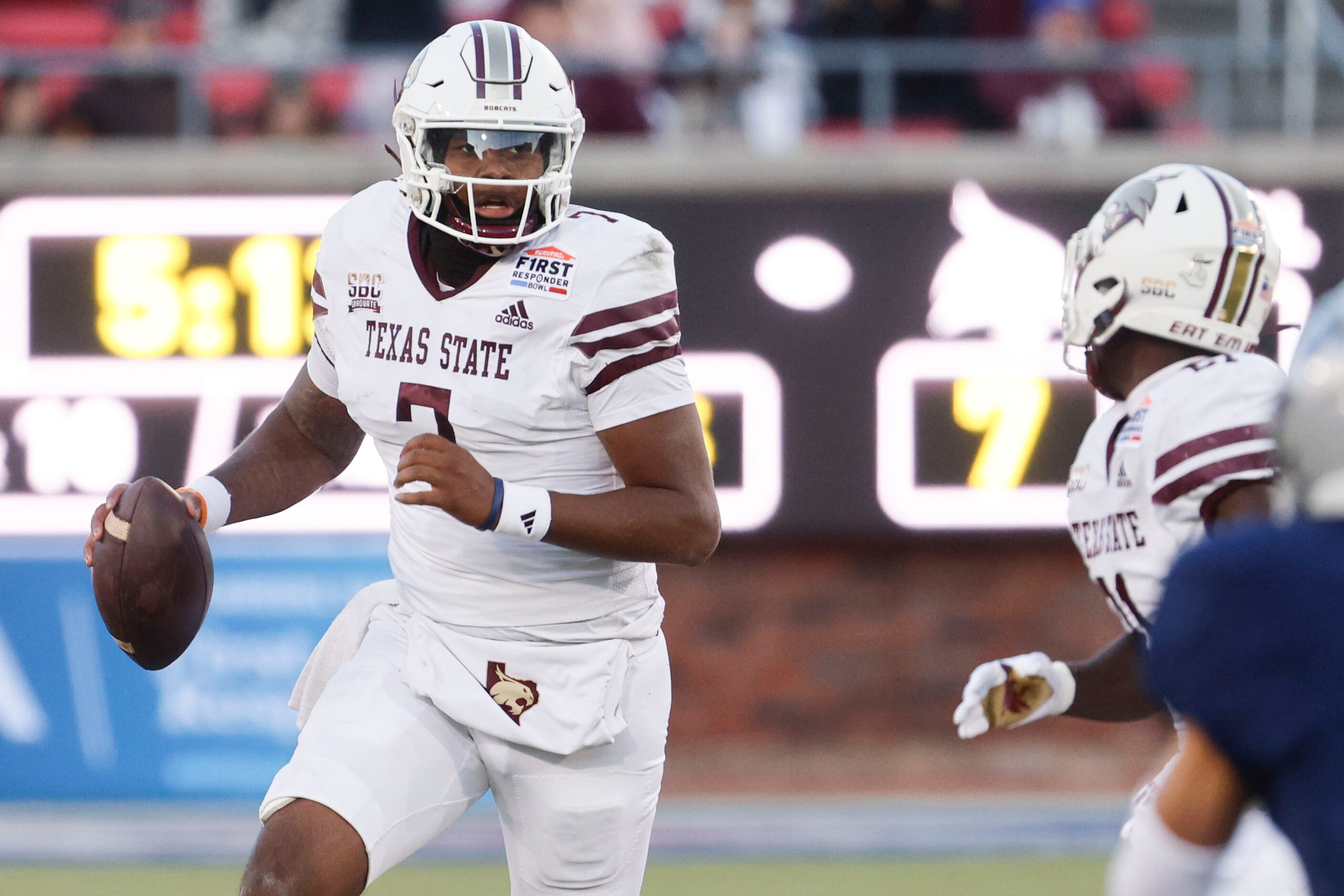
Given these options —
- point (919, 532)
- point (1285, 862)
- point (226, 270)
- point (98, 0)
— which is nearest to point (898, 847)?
point (919, 532)

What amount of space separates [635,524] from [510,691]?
0.33 metres

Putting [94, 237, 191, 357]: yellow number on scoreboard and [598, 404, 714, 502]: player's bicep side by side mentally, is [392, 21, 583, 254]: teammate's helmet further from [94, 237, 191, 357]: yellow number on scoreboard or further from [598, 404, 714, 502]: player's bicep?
[94, 237, 191, 357]: yellow number on scoreboard

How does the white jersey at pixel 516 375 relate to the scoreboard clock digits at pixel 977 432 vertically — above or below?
above

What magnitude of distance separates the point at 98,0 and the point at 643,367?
22.1 feet

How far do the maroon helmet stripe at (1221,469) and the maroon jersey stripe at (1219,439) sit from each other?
0.07 ft

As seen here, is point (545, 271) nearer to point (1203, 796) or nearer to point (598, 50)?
point (1203, 796)

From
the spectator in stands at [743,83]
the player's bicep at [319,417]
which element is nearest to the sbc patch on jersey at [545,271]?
the player's bicep at [319,417]

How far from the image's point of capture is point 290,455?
3.04 meters

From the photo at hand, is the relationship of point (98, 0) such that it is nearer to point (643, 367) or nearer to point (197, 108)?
point (197, 108)

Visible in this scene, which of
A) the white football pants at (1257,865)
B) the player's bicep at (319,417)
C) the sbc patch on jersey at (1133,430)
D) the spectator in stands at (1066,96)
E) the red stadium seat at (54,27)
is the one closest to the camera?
the white football pants at (1257,865)

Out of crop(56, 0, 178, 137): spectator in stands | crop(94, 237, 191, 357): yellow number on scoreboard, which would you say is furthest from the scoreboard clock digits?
crop(56, 0, 178, 137): spectator in stands

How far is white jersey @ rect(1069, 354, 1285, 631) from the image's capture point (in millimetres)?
2248

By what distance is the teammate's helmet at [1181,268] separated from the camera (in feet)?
8.16

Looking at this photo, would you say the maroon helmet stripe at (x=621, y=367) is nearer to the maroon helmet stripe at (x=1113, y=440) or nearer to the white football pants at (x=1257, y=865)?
the maroon helmet stripe at (x=1113, y=440)
